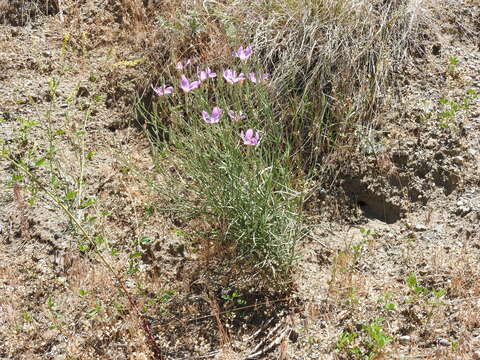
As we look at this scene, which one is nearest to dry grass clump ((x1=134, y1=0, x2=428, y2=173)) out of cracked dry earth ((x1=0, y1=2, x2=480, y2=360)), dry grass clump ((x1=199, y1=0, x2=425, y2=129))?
dry grass clump ((x1=199, y1=0, x2=425, y2=129))

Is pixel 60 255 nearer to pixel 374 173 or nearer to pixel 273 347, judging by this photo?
pixel 273 347

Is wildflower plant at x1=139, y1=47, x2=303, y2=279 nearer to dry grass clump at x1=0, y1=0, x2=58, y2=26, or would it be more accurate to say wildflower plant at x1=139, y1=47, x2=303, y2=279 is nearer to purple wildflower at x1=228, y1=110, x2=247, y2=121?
purple wildflower at x1=228, y1=110, x2=247, y2=121

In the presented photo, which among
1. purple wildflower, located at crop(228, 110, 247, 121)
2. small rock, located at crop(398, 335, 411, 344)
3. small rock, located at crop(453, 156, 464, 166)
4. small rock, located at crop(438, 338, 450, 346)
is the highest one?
purple wildflower, located at crop(228, 110, 247, 121)

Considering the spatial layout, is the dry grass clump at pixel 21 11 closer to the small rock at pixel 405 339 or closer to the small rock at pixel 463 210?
the small rock at pixel 463 210

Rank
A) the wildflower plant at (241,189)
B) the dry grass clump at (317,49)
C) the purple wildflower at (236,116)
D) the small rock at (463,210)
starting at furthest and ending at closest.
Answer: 1. the dry grass clump at (317,49)
2. the small rock at (463,210)
3. the wildflower plant at (241,189)
4. the purple wildflower at (236,116)

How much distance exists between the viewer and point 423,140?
326 centimetres

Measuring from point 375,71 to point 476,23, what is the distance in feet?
2.76

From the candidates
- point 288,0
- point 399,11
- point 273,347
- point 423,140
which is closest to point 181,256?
point 273,347

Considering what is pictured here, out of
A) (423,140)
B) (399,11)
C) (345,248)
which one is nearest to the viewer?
(345,248)

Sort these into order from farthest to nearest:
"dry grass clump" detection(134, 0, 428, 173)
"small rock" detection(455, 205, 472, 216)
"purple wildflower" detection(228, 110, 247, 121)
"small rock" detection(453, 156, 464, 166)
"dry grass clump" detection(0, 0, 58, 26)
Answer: "dry grass clump" detection(0, 0, 58, 26), "dry grass clump" detection(134, 0, 428, 173), "small rock" detection(453, 156, 464, 166), "small rock" detection(455, 205, 472, 216), "purple wildflower" detection(228, 110, 247, 121)

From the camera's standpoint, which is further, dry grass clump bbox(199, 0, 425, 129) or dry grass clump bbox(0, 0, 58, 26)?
dry grass clump bbox(0, 0, 58, 26)

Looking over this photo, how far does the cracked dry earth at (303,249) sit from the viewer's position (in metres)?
2.67

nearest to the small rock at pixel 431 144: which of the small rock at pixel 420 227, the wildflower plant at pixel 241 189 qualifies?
the small rock at pixel 420 227

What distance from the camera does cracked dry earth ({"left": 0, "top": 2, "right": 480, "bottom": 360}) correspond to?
2.67 metres
